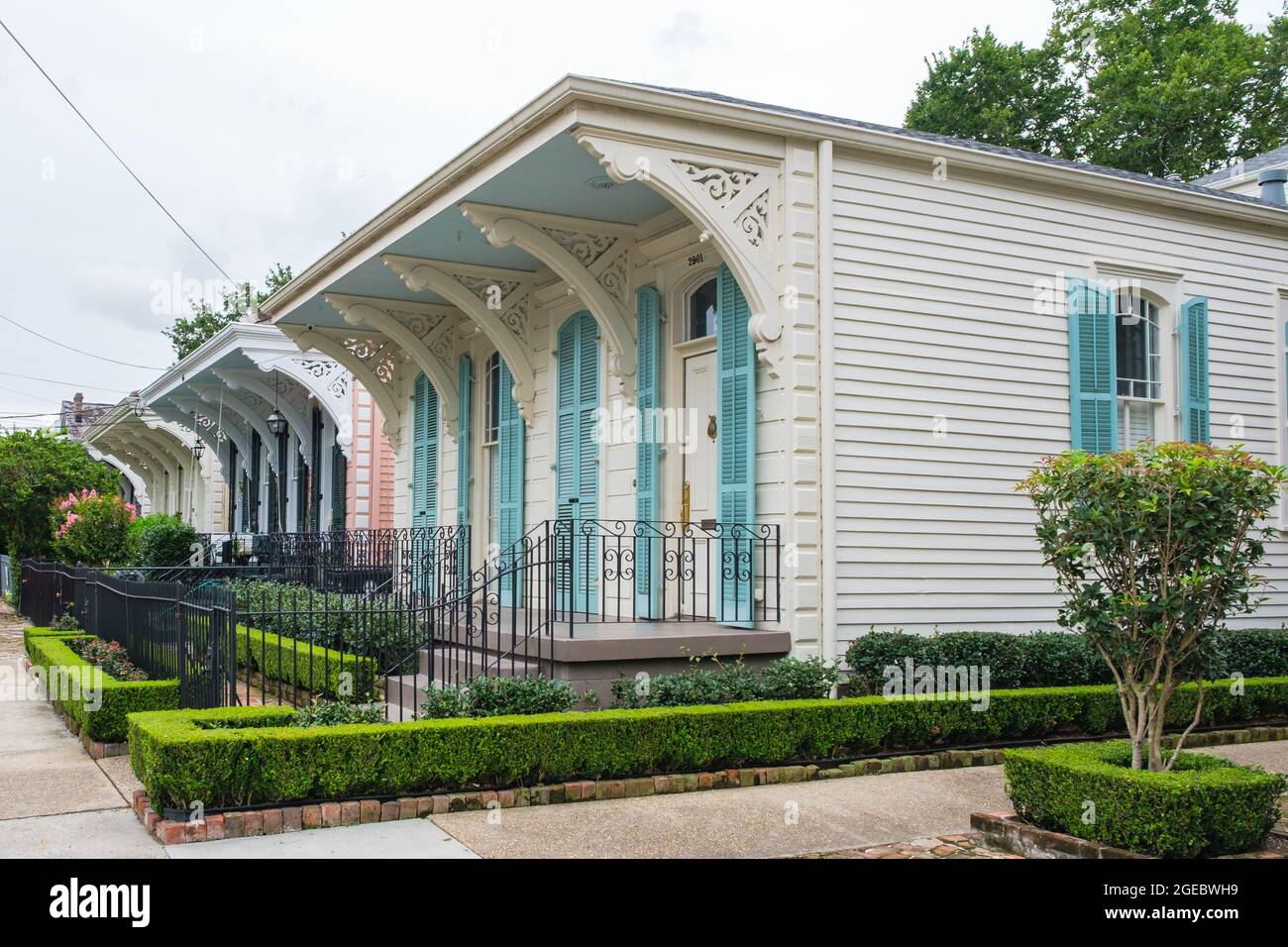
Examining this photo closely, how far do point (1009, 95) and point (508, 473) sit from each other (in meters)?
22.6

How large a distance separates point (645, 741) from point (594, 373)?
17.7 ft

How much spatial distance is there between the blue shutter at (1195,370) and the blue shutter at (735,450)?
439 cm

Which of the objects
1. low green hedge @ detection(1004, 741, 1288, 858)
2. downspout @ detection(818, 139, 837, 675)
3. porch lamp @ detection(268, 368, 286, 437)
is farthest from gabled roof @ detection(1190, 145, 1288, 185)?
porch lamp @ detection(268, 368, 286, 437)

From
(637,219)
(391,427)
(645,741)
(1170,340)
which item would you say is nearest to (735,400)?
(637,219)

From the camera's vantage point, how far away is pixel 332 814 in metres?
6.45

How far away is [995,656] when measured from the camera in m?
9.21

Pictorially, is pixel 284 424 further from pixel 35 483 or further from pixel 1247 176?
pixel 1247 176

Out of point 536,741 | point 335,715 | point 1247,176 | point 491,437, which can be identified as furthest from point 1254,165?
point 335,715

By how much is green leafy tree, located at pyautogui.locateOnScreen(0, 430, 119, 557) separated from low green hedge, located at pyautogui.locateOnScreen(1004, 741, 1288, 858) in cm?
1969

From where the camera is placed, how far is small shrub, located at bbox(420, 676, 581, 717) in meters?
7.59

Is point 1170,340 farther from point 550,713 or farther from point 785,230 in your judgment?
point 550,713

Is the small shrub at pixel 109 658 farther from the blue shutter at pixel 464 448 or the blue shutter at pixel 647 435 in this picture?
the blue shutter at pixel 647 435

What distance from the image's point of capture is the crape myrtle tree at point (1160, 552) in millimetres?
5863

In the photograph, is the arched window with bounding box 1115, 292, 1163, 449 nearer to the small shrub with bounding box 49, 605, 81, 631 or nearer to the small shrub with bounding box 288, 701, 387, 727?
the small shrub with bounding box 288, 701, 387, 727
